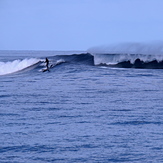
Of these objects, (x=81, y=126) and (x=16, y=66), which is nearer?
(x=81, y=126)

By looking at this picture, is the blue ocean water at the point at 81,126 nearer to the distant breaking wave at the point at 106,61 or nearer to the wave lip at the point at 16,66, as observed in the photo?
the distant breaking wave at the point at 106,61

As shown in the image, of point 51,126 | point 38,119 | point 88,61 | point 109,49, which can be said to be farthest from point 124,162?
point 109,49

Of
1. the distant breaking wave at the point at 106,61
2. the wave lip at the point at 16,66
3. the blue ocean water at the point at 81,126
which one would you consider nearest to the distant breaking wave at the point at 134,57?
the distant breaking wave at the point at 106,61

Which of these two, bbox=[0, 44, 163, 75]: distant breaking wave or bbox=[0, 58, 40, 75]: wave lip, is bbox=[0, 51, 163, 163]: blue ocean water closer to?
bbox=[0, 44, 163, 75]: distant breaking wave

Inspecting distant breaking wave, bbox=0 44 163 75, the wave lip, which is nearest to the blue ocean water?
distant breaking wave, bbox=0 44 163 75

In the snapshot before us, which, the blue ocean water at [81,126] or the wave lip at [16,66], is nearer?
the blue ocean water at [81,126]

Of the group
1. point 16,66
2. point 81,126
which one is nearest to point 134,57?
point 16,66

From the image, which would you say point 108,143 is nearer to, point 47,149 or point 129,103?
point 47,149

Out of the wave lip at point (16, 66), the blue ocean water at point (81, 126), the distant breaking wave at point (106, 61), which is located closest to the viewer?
the blue ocean water at point (81, 126)

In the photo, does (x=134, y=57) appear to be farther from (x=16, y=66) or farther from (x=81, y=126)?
(x=81, y=126)

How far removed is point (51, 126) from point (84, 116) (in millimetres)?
1861

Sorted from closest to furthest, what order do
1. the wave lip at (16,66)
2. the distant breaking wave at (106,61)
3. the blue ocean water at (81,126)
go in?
1. the blue ocean water at (81,126)
2. the distant breaking wave at (106,61)
3. the wave lip at (16,66)

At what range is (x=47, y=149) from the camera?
448 inches

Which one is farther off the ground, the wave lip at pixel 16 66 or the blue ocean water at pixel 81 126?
the wave lip at pixel 16 66
